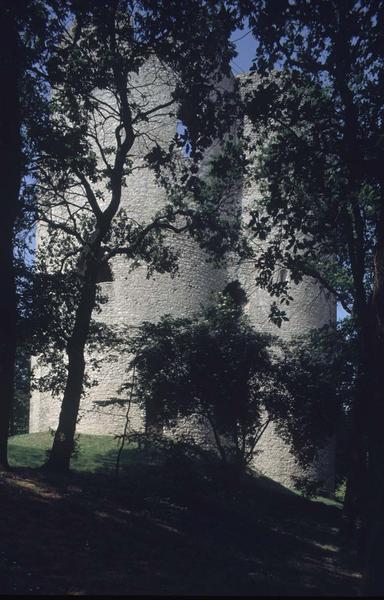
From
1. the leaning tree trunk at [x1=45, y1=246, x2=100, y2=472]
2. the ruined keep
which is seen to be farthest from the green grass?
the leaning tree trunk at [x1=45, y1=246, x2=100, y2=472]

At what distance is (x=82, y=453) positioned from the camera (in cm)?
1847

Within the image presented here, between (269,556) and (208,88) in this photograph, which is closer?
(208,88)

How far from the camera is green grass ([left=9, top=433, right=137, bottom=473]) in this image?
16.4m

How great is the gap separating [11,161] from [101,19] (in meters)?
2.73

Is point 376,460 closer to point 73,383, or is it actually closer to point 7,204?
point 7,204

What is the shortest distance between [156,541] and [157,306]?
1511 cm

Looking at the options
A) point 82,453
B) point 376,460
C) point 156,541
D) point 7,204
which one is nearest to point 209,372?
point 82,453

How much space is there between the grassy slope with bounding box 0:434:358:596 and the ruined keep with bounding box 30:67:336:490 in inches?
327

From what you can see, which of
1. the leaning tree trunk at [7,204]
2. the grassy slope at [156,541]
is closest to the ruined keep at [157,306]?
the grassy slope at [156,541]

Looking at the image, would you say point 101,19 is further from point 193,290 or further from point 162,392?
point 193,290

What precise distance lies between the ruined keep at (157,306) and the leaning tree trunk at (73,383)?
8.92 metres

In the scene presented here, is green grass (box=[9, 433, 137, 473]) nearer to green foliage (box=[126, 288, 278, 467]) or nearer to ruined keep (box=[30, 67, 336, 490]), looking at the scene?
ruined keep (box=[30, 67, 336, 490])

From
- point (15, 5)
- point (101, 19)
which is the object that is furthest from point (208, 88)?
point (15, 5)

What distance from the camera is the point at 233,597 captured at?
7.05 metres
